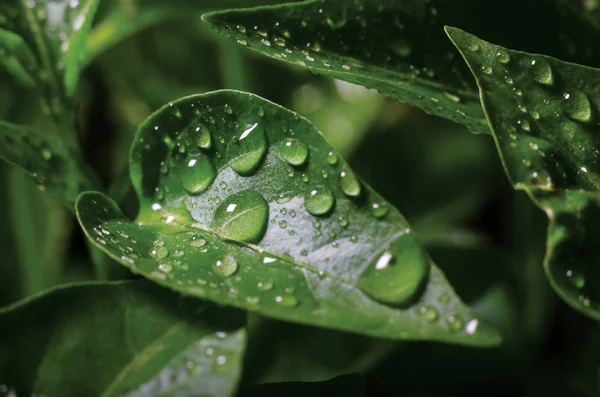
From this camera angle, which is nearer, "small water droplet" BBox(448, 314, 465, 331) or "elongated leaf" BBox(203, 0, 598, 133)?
"small water droplet" BBox(448, 314, 465, 331)

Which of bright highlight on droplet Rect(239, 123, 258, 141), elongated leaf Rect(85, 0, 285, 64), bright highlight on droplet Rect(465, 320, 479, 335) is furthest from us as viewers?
elongated leaf Rect(85, 0, 285, 64)

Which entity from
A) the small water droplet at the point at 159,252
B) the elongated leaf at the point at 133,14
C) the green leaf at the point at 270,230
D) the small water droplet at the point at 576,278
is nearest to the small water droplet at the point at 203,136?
the green leaf at the point at 270,230

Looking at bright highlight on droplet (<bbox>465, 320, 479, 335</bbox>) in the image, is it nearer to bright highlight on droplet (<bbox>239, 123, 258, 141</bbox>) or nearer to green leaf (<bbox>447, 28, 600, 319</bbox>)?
green leaf (<bbox>447, 28, 600, 319</bbox>)

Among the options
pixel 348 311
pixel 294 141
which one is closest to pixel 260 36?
pixel 294 141

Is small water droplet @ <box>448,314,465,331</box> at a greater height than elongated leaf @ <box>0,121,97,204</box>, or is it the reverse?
elongated leaf @ <box>0,121,97,204</box>

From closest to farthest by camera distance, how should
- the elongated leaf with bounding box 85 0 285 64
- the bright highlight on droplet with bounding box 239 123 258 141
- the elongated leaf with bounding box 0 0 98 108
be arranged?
the bright highlight on droplet with bounding box 239 123 258 141 < the elongated leaf with bounding box 0 0 98 108 < the elongated leaf with bounding box 85 0 285 64

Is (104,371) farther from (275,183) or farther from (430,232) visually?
(430,232)

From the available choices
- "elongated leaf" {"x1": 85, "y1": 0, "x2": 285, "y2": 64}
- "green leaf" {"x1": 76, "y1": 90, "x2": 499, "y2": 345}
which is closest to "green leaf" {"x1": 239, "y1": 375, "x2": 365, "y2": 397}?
"green leaf" {"x1": 76, "y1": 90, "x2": 499, "y2": 345}
